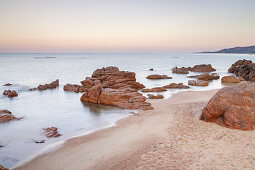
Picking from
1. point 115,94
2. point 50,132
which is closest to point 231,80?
point 115,94

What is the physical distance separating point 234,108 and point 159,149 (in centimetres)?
517

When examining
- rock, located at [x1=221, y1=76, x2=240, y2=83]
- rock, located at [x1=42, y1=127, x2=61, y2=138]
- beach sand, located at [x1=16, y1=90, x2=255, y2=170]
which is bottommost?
rock, located at [x1=42, y1=127, x2=61, y2=138]

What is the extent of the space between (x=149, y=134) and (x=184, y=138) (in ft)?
6.15

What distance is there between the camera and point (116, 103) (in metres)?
17.2

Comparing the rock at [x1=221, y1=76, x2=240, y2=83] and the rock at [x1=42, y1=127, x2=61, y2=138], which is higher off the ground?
the rock at [x1=221, y1=76, x2=240, y2=83]

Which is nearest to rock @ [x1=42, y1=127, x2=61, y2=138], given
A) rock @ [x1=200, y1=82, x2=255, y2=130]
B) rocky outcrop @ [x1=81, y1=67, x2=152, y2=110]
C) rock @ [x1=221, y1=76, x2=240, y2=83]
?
rocky outcrop @ [x1=81, y1=67, x2=152, y2=110]

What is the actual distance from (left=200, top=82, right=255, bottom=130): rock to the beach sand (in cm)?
52

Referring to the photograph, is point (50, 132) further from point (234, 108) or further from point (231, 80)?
point (231, 80)

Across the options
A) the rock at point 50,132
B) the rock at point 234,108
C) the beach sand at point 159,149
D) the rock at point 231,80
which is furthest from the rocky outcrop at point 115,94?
the rock at point 231,80

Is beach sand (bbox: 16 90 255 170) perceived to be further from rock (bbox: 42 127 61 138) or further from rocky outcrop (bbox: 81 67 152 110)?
rocky outcrop (bbox: 81 67 152 110)

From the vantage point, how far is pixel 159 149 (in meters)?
7.82

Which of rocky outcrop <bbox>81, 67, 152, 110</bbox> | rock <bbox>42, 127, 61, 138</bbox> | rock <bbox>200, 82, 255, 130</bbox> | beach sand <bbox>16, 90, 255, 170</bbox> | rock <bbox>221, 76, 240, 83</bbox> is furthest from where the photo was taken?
rock <bbox>221, 76, 240, 83</bbox>

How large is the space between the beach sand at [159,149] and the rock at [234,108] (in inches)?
20.3

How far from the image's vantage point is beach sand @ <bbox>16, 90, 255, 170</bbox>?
22.1 feet
